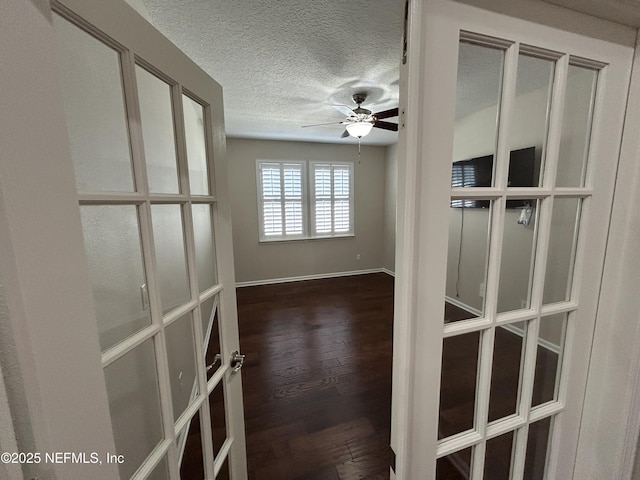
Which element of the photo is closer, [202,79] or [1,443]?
[1,443]

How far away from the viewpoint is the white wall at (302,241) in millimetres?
4488

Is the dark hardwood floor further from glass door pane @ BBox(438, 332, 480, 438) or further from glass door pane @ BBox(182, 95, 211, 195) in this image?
glass door pane @ BBox(182, 95, 211, 195)

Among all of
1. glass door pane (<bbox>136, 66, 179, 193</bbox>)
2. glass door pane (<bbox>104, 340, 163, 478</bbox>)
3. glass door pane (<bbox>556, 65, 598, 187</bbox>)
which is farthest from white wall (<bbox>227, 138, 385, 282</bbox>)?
glass door pane (<bbox>556, 65, 598, 187</bbox>)

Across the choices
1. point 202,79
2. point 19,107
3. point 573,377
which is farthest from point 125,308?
point 573,377

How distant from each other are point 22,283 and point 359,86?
2678 mm

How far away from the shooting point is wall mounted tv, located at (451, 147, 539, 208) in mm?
713

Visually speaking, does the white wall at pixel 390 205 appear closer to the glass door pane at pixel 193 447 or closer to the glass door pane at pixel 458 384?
the glass door pane at pixel 458 384

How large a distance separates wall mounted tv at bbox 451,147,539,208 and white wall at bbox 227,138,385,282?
13.5 ft

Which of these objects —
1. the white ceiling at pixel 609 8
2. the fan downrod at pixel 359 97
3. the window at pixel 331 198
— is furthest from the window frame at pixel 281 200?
the white ceiling at pixel 609 8

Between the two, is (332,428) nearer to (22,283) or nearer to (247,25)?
(22,283)

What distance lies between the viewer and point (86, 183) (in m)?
0.69

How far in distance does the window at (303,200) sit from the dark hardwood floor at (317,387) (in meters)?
1.50

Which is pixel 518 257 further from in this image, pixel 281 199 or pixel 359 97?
pixel 281 199

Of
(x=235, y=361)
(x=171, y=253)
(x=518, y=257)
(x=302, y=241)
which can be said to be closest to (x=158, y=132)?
(x=171, y=253)
